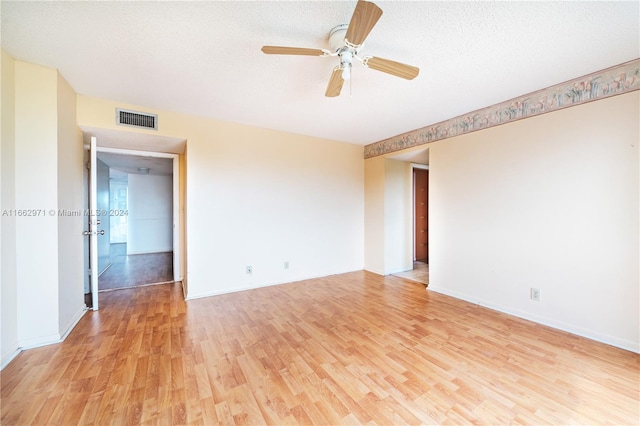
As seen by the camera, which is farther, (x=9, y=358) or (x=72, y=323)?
(x=72, y=323)

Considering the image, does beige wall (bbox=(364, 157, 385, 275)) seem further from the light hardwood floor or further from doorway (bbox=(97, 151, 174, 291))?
doorway (bbox=(97, 151, 174, 291))

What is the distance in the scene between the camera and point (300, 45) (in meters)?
1.95

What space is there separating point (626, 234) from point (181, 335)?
168 inches

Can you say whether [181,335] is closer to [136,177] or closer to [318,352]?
[318,352]

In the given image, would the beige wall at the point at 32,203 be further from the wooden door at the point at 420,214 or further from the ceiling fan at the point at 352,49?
the wooden door at the point at 420,214

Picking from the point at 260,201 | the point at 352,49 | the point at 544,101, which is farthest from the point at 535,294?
the point at 260,201

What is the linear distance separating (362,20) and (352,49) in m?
0.39

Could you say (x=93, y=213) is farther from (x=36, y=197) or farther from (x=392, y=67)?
(x=392, y=67)

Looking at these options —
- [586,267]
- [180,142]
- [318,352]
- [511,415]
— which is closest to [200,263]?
[180,142]

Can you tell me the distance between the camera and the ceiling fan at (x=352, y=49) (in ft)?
4.62

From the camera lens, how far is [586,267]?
2436mm

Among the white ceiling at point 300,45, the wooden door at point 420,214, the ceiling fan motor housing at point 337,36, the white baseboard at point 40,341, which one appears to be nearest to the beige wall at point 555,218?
the white ceiling at point 300,45

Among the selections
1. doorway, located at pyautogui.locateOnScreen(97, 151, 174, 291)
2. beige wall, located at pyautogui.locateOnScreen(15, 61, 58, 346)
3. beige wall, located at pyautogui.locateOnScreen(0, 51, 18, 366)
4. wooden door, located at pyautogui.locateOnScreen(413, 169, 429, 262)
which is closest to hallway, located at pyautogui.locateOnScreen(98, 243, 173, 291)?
doorway, located at pyautogui.locateOnScreen(97, 151, 174, 291)

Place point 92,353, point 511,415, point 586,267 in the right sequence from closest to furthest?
point 511,415, point 92,353, point 586,267
